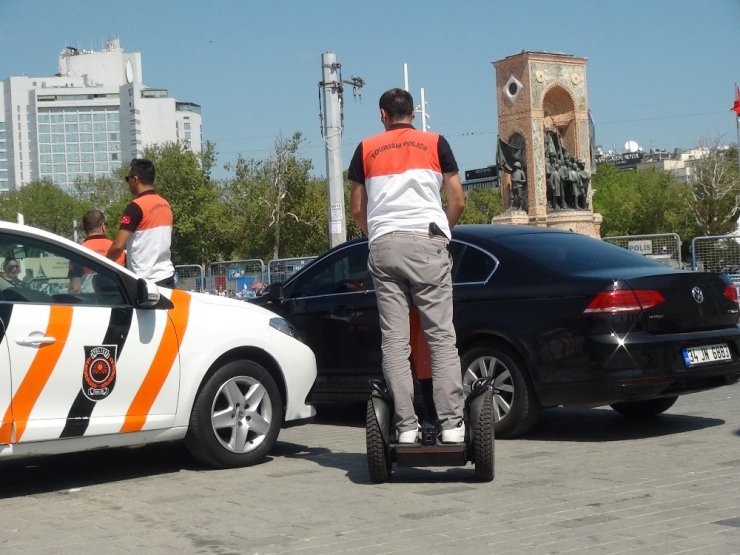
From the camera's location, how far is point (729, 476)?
6.28 meters

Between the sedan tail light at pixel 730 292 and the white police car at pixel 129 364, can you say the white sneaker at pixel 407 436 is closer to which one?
the white police car at pixel 129 364

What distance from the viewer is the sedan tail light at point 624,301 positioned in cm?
766

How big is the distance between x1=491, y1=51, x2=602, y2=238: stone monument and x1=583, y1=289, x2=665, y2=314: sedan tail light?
2965cm

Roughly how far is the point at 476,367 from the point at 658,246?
14645 mm

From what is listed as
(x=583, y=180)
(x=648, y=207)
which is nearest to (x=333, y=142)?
(x=583, y=180)

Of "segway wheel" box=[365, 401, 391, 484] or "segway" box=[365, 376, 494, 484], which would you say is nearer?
"segway" box=[365, 376, 494, 484]

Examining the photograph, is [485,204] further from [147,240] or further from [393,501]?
[393,501]

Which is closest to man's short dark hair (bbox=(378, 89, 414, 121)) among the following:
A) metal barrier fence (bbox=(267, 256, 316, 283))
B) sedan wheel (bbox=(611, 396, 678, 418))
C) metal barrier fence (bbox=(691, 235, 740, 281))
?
sedan wheel (bbox=(611, 396, 678, 418))

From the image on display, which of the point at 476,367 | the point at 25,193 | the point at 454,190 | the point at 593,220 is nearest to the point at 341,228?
the point at 593,220

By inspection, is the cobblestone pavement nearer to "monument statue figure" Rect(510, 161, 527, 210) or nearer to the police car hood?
the police car hood

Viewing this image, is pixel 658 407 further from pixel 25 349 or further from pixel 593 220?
pixel 593 220

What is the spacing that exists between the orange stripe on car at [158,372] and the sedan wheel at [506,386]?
2.16 metres

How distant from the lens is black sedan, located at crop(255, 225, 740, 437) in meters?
7.66

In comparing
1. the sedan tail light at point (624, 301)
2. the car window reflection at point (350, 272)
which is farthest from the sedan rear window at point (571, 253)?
the sedan tail light at point (624, 301)
